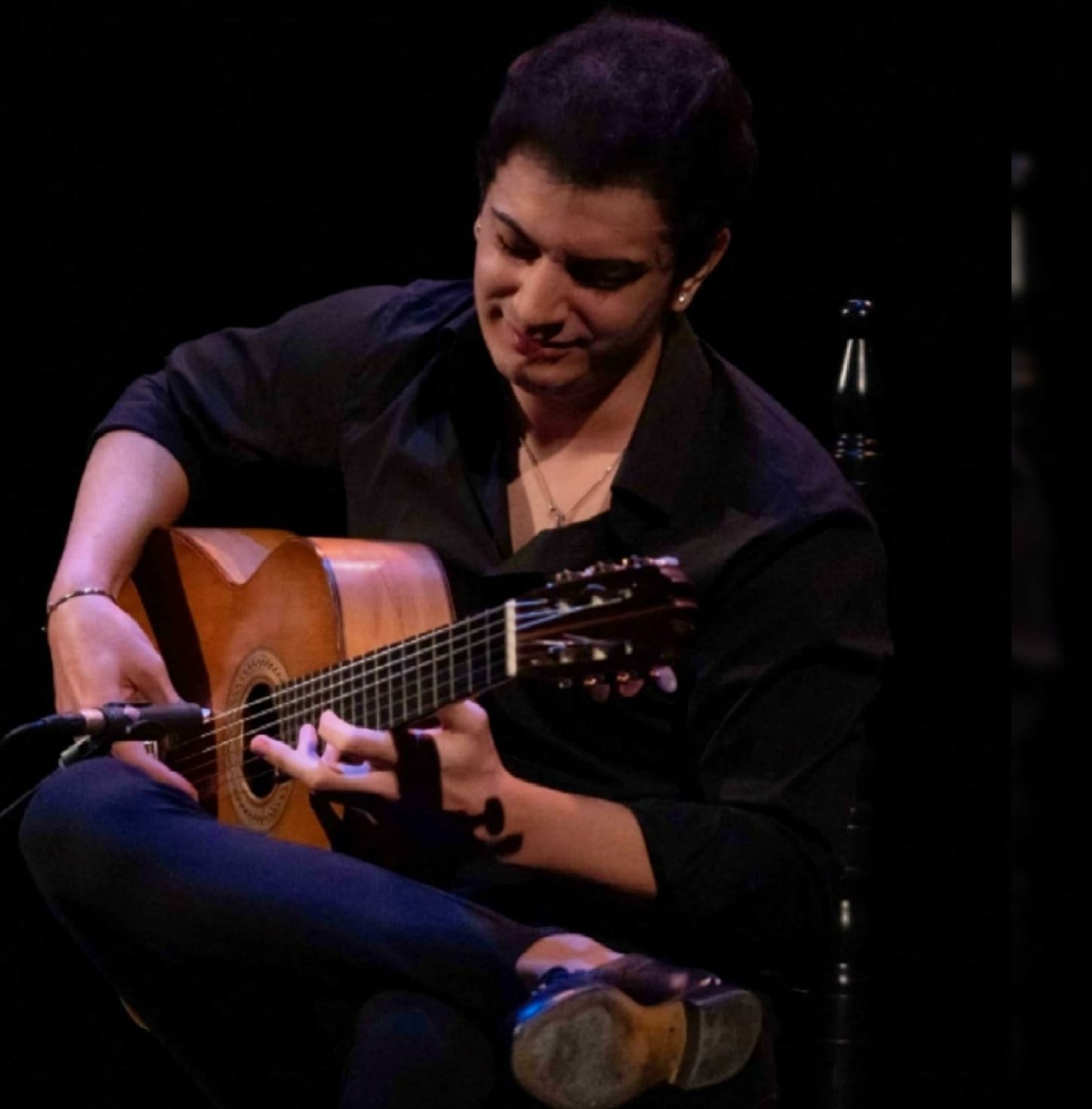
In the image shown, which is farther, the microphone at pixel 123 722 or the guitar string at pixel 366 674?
the microphone at pixel 123 722

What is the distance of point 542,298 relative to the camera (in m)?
1.76

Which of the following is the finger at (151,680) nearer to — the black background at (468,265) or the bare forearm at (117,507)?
the bare forearm at (117,507)

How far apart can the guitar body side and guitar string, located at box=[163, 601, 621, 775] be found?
31 mm

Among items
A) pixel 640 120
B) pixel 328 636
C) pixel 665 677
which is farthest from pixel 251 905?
pixel 640 120

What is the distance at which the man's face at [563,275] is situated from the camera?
68.1 inches

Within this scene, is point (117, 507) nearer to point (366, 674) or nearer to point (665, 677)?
point (366, 674)

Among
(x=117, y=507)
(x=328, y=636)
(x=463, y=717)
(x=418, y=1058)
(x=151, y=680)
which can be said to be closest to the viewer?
(x=418, y=1058)

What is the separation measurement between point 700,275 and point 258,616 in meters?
0.73

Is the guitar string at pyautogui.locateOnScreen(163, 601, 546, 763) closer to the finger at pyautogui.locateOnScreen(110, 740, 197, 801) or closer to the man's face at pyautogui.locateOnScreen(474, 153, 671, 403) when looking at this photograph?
the finger at pyautogui.locateOnScreen(110, 740, 197, 801)

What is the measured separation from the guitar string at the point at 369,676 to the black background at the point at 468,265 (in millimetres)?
903

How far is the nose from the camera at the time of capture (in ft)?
5.75

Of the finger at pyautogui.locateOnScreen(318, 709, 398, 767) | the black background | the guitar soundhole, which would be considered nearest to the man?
the finger at pyautogui.locateOnScreen(318, 709, 398, 767)

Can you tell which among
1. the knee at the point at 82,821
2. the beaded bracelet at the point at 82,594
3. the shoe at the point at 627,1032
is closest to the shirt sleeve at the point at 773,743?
the shoe at the point at 627,1032

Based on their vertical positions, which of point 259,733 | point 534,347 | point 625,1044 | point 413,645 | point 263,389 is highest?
point 534,347
